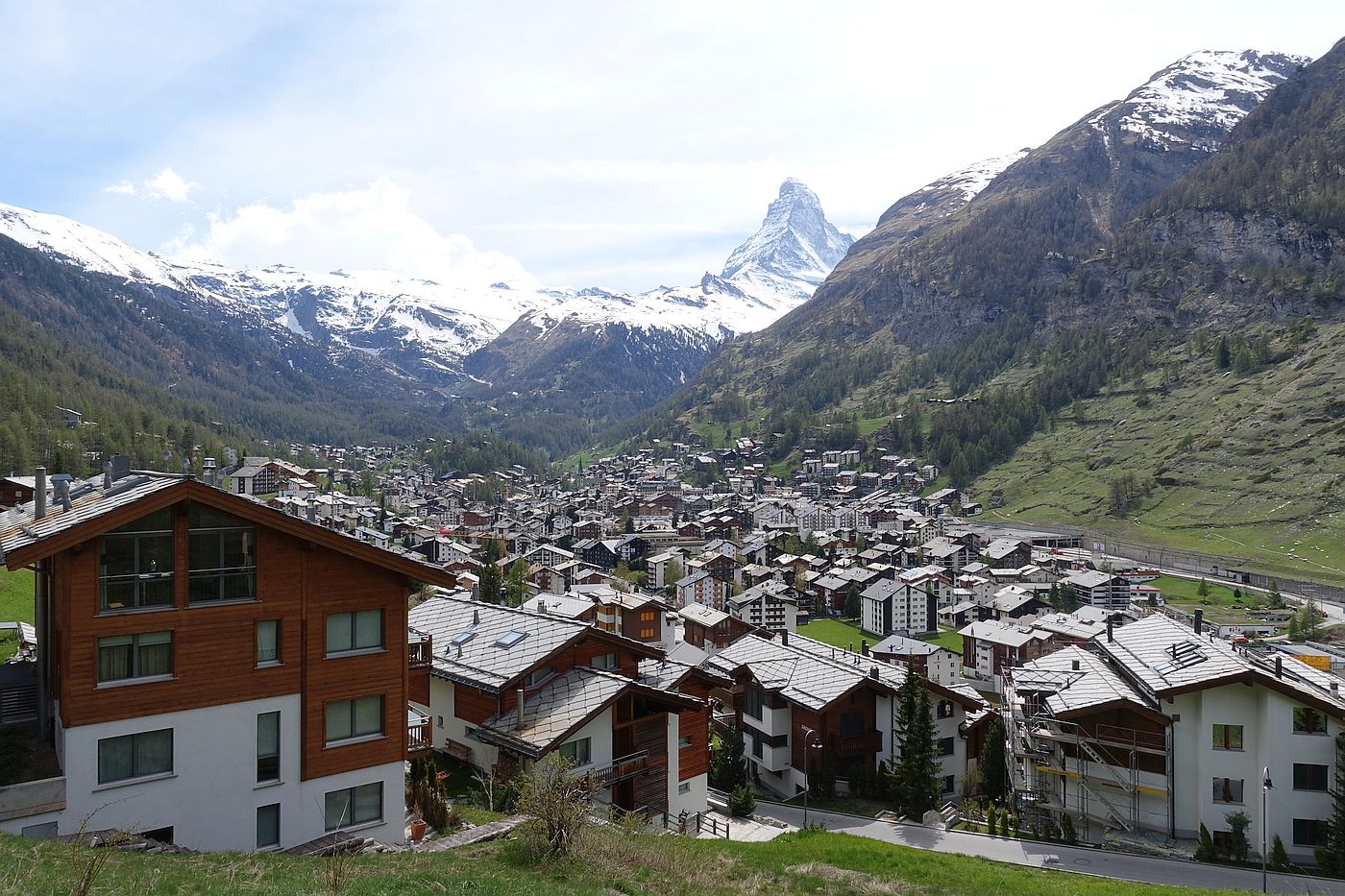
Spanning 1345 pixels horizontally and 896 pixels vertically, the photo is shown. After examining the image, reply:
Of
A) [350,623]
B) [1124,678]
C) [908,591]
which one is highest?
[350,623]

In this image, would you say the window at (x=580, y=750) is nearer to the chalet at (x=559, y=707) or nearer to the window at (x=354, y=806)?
the chalet at (x=559, y=707)

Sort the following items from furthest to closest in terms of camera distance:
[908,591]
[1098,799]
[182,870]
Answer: [908,591] → [1098,799] → [182,870]

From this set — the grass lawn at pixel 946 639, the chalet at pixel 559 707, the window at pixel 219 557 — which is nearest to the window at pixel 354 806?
the window at pixel 219 557

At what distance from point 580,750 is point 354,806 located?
24.1 ft

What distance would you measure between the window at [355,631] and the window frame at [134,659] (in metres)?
2.85

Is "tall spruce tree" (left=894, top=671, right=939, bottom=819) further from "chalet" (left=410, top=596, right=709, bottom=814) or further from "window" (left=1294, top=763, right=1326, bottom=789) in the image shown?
"window" (left=1294, top=763, right=1326, bottom=789)

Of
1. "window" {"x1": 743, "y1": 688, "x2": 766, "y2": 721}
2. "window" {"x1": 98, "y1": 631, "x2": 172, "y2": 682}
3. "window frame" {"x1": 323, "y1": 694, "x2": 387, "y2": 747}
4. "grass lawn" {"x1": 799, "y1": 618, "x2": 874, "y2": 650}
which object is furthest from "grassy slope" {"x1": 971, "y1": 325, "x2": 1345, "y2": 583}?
"window" {"x1": 98, "y1": 631, "x2": 172, "y2": 682}

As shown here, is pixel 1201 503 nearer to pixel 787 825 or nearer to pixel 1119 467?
pixel 1119 467

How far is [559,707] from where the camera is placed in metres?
24.3

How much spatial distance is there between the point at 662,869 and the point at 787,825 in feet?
56.9

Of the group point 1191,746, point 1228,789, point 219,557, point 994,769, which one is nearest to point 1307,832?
point 1228,789

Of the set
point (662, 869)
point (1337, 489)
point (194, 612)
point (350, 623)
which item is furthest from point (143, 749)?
point (1337, 489)

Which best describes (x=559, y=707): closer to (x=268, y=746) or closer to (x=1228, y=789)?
(x=268, y=746)

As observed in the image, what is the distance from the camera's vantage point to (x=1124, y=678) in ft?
121
